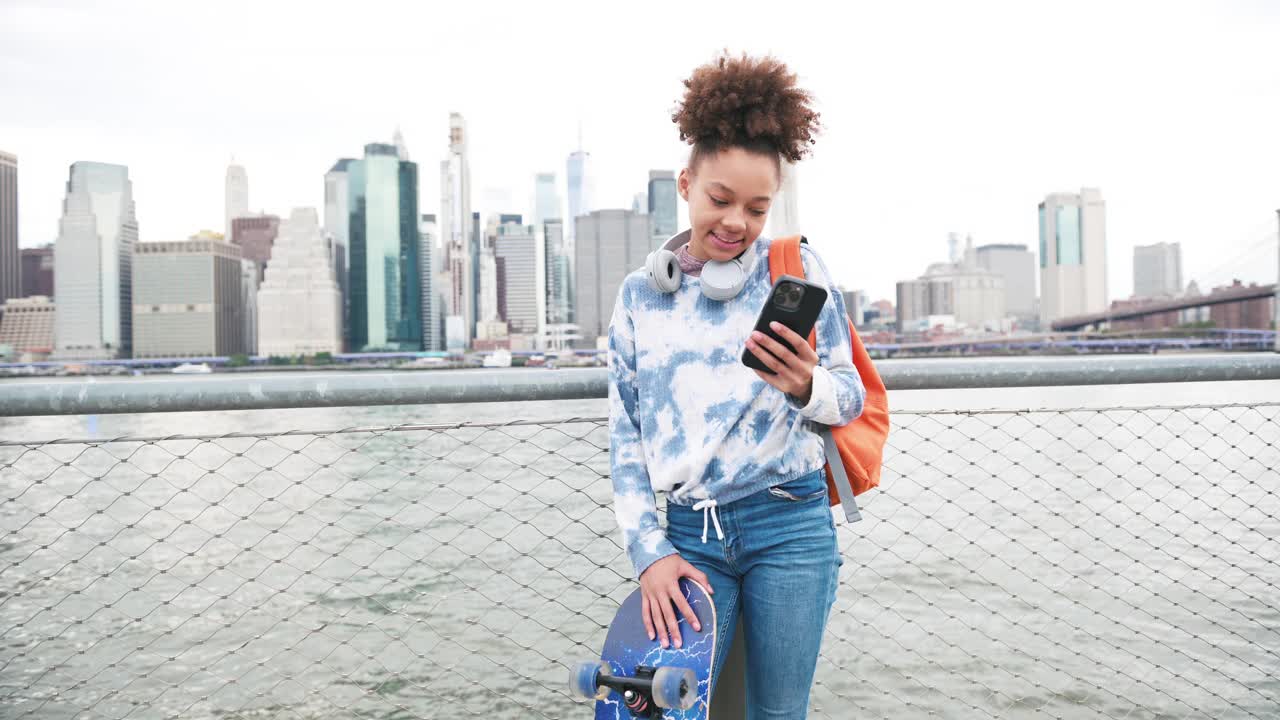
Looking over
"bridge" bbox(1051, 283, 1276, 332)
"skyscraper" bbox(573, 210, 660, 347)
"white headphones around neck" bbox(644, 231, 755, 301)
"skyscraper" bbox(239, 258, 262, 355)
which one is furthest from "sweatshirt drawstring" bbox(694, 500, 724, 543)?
"skyscraper" bbox(239, 258, 262, 355)

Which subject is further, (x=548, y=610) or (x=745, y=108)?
(x=548, y=610)

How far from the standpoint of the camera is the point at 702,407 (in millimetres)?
1518

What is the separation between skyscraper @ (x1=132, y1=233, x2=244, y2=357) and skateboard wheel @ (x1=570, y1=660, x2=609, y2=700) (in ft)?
226

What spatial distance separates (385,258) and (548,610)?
94188mm

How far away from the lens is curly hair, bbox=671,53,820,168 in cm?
145

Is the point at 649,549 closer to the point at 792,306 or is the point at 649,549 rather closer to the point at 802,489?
the point at 802,489

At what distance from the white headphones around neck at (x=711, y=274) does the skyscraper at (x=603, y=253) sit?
186 ft

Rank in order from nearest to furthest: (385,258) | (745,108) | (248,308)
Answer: (745,108), (248,308), (385,258)

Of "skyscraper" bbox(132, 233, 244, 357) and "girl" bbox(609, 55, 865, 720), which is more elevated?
"skyscraper" bbox(132, 233, 244, 357)

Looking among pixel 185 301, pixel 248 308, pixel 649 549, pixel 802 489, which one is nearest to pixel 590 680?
pixel 649 549

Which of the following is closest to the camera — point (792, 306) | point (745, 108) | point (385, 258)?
point (792, 306)

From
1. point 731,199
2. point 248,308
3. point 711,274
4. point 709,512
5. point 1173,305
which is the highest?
point 248,308

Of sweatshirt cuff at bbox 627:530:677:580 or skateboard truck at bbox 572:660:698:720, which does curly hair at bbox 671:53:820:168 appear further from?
skateboard truck at bbox 572:660:698:720

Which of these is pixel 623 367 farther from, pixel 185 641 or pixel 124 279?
pixel 124 279
